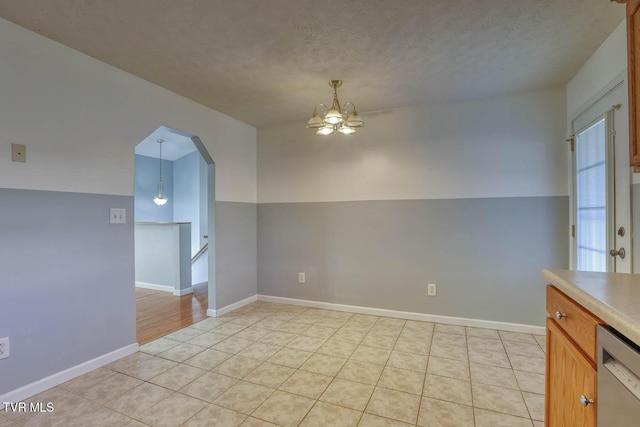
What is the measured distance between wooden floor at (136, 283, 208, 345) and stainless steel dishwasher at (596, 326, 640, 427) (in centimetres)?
318

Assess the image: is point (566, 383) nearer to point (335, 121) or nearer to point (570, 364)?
point (570, 364)

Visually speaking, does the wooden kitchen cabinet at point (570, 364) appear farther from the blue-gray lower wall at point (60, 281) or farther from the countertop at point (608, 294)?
the blue-gray lower wall at point (60, 281)

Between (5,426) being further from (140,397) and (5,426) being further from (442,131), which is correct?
(442,131)

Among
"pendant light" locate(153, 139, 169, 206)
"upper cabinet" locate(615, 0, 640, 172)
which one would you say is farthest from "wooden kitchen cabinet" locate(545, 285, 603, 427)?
"pendant light" locate(153, 139, 169, 206)

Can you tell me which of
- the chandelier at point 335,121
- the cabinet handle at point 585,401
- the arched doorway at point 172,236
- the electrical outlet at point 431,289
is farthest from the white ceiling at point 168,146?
the cabinet handle at point 585,401

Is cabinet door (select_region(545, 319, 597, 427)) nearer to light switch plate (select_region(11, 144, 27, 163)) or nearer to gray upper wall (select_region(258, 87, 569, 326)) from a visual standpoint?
gray upper wall (select_region(258, 87, 569, 326))

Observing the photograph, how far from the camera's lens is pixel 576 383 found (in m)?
1.05

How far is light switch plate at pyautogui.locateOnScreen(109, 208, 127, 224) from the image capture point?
7.92 feet

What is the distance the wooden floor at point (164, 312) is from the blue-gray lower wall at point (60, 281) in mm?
547

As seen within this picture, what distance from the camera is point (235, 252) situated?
3762mm

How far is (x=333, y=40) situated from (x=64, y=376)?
300cm

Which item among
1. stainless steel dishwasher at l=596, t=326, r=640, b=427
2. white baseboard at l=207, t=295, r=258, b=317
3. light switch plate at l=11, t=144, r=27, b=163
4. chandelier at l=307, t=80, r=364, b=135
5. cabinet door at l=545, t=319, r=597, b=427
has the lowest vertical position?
white baseboard at l=207, t=295, r=258, b=317

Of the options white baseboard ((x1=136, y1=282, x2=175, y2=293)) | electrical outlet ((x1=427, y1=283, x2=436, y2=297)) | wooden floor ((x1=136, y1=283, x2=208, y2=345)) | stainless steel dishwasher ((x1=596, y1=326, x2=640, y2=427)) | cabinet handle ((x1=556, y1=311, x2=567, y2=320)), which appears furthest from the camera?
white baseboard ((x1=136, y1=282, x2=175, y2=293))

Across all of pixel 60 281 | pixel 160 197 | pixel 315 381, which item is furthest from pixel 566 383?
pixel 160 197
